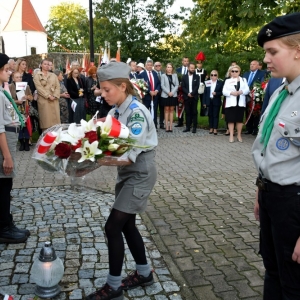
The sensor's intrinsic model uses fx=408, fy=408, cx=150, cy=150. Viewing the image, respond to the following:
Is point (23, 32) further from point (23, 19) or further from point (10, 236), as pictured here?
point (10, 236)

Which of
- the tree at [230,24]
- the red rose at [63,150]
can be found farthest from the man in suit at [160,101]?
the red rose at [63,150]

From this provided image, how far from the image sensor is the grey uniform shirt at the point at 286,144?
2.21 metres

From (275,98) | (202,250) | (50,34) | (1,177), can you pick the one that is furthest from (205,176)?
(50,34)

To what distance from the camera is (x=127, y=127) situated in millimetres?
3137

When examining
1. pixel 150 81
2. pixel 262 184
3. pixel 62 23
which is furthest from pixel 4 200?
pixel 62 23

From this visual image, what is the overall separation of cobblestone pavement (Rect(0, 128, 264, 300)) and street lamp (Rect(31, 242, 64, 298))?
0.44 feet

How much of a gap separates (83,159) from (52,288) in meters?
1.38

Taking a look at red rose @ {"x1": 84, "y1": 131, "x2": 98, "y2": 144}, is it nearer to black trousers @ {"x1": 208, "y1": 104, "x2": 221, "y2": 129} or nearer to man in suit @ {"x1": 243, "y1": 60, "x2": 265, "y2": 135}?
man in suit @ {"x1": 243, "y1": 60, "x2": 265, "y2": 135}

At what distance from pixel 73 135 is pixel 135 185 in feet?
2.20

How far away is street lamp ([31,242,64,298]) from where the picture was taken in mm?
3455

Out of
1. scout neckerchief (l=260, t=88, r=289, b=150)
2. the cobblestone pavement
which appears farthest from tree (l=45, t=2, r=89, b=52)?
scout neckerchief (l=260, t=88, r=289, b=150)

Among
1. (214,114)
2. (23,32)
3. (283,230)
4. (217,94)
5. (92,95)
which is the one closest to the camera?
(283,230)

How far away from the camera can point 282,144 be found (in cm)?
228

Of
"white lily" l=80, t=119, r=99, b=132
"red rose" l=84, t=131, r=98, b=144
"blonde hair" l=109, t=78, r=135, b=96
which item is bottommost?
"red rose" l=84, t=131, r=98, b=144
